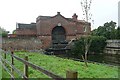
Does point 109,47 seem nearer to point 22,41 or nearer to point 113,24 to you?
point 22,41

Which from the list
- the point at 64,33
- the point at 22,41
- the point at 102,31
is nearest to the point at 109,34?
the point at 102,31

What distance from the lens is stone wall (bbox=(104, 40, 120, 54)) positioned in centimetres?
4106

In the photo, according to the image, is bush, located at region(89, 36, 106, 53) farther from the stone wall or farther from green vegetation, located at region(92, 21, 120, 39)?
green vegetation, located at region(92, 21, 120, 39)

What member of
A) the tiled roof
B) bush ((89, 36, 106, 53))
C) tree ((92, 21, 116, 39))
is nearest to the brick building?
the tiled roof

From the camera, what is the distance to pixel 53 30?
5294 cm

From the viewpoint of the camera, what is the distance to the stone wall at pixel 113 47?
4106 centimetres

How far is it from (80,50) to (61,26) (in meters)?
11.1

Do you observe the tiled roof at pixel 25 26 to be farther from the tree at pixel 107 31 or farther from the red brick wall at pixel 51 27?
the tree at pixel 107 31

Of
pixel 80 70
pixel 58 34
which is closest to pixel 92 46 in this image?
pixel 58 34

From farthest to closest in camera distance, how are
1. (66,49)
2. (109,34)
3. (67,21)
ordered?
(109,34) → (67,21) → (66,49)

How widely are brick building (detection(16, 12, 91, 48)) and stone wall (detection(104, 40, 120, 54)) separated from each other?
7405 millimetres

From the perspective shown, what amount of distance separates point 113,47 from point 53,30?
1507cm

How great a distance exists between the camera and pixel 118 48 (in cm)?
4081

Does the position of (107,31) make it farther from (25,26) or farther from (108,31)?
(25,26)
